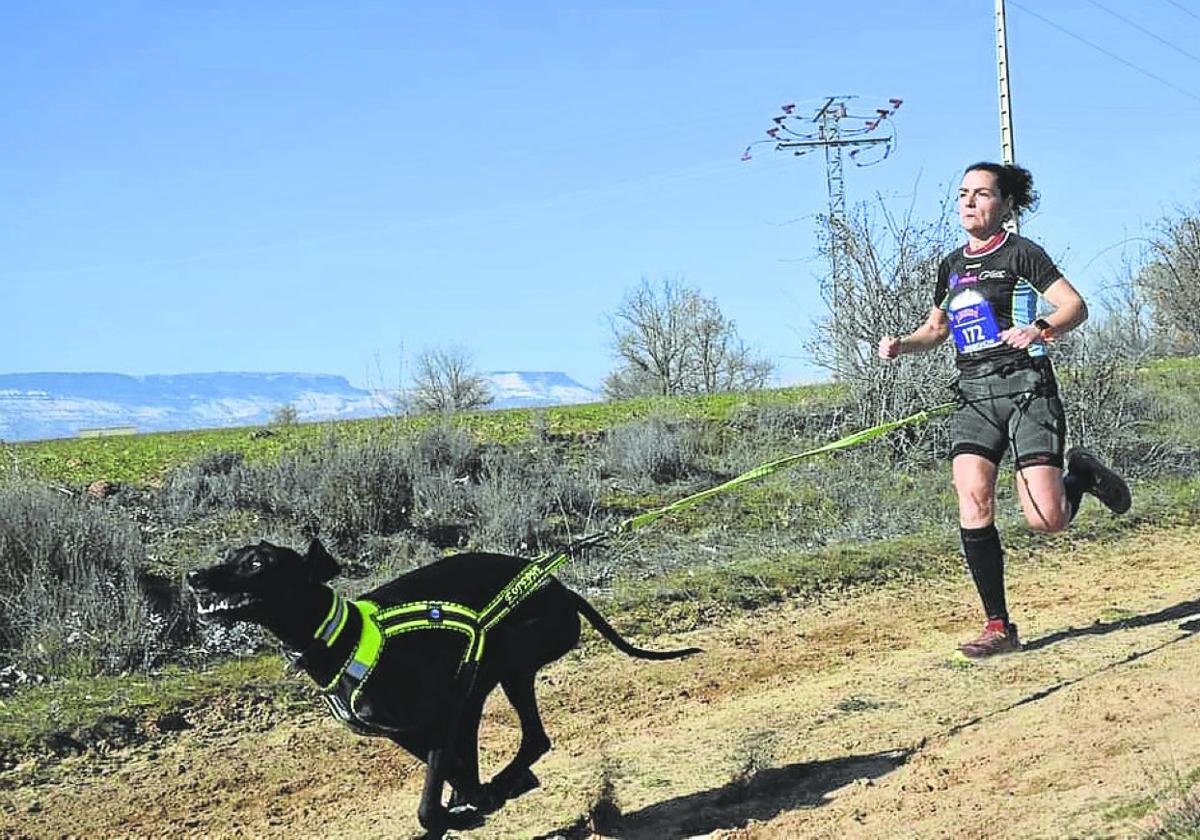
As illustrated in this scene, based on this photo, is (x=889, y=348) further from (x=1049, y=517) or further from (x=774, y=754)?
(x=774, y=754)

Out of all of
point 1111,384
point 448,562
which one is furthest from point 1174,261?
point 448,562

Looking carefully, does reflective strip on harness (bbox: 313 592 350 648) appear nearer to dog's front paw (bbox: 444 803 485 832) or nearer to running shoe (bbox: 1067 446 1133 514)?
dog's front paw (bbox: 444 803 485 832)

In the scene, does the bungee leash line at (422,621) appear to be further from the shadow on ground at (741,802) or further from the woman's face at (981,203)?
the woman's face at (981,203)

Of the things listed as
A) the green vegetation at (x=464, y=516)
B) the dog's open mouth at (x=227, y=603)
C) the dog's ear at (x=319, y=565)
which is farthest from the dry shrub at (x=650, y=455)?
the dog's open mouth at (x=227, y=603)

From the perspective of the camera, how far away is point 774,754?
17.0 feet

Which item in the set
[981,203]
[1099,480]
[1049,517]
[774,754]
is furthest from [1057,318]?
[774,754]

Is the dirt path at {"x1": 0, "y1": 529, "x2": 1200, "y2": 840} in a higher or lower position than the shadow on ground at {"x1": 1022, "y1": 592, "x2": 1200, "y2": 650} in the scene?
lower

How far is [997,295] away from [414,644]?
354 centimetres

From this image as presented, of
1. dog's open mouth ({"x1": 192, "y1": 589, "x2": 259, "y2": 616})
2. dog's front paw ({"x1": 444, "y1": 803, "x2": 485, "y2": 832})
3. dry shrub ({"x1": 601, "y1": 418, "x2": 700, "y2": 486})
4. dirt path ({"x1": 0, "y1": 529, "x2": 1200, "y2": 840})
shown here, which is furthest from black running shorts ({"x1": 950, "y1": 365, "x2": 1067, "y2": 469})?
dry shrub ({"x1": 601, "y1": 418, "x2": 700, "y2": 486})

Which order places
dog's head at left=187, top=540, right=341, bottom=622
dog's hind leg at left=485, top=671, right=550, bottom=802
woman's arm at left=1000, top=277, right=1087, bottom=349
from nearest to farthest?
1. dog's head at left=187, top=540, right=341, bottom=622
2. dog's hind leg at left=485, top=671, right=550, bottom=802
3. woman's arm at left=1000, top=277, right=1087, bottom=349

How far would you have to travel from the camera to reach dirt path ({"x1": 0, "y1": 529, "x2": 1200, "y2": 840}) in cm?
431

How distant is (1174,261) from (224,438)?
79.6ft

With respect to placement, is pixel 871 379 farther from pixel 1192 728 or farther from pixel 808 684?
pixel 1192 728

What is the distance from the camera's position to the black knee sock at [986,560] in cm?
632
